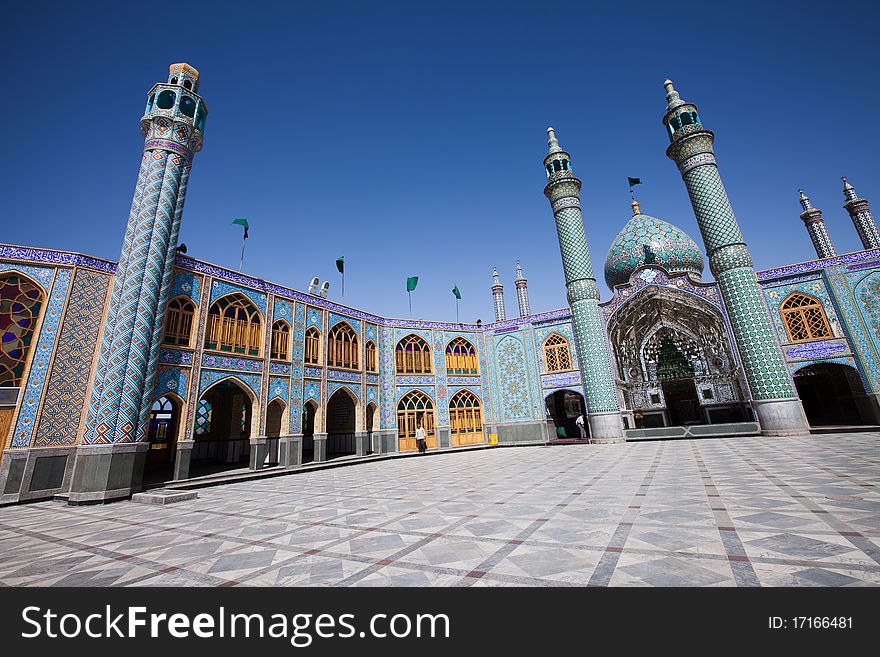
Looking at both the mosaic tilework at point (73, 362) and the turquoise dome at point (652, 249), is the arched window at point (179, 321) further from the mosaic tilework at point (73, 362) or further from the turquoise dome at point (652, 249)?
the turquoise dome at point (652, 249)

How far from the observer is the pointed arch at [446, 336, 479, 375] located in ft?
67.6

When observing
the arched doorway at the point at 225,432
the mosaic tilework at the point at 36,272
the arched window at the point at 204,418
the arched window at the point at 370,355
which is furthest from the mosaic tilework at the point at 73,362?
the arched window at the point at 370,355

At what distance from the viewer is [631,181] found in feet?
73.0

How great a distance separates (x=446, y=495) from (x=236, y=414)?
1349 centimetres

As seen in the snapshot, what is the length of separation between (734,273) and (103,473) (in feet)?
67.6

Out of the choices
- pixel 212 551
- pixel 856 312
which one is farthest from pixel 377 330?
pixel 856 312

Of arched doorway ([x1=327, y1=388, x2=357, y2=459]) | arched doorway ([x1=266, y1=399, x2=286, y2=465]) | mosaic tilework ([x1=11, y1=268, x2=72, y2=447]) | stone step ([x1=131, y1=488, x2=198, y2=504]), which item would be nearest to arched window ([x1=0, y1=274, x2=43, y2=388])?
mosaic tilework ([x1=11, y1=268, x2=72, y2=447])

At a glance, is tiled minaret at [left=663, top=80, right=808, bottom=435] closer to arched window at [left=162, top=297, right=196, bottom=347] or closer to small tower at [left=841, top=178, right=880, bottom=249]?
small tower at [left=841, top=178, right=880, bottom=249]

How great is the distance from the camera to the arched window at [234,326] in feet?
40.0

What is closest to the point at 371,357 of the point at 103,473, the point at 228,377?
the point at 228,377

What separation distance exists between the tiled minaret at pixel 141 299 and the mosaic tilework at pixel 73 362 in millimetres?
657

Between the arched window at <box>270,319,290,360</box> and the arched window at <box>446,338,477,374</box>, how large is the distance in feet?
28.3

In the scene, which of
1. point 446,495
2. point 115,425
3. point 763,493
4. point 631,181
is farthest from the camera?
point 631,181
